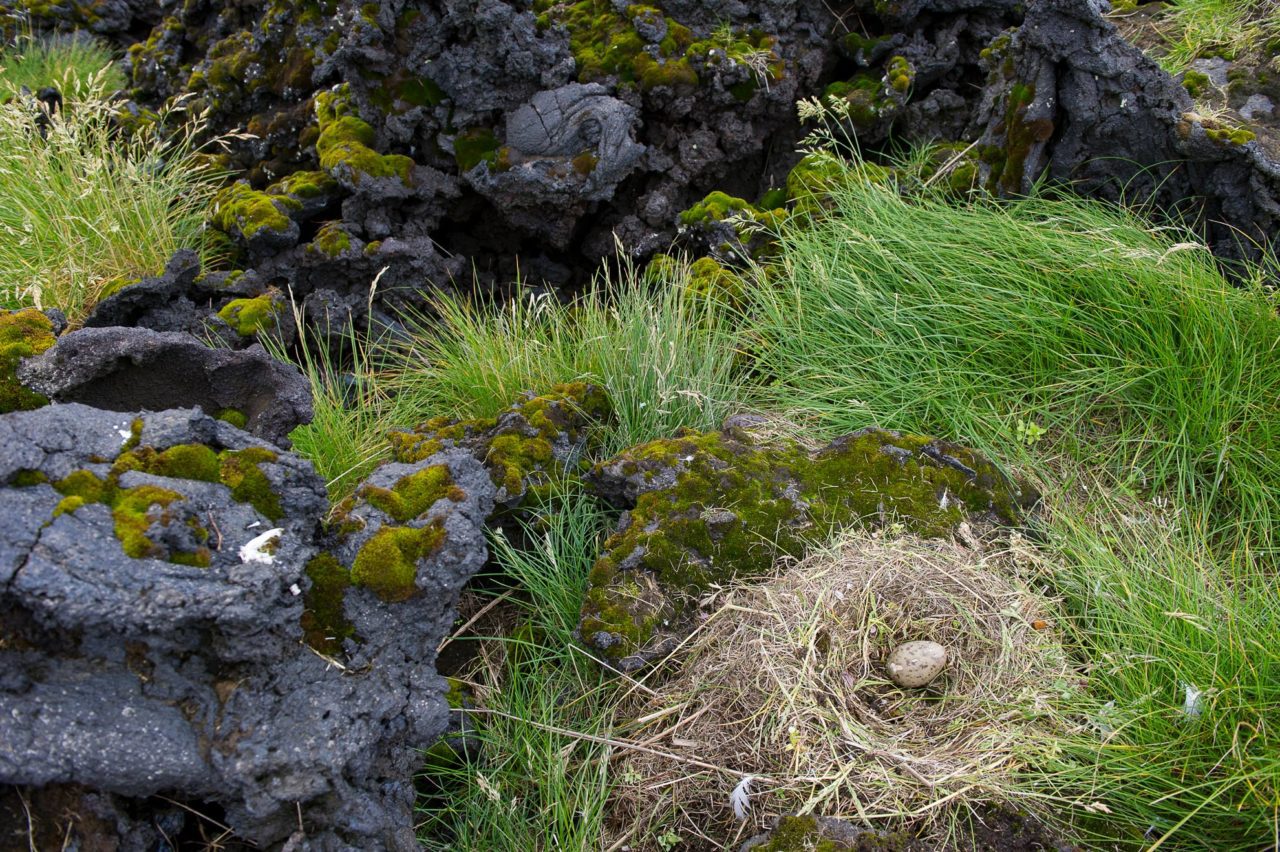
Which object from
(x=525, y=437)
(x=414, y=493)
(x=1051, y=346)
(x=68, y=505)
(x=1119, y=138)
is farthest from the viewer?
(x=1119, y=138)

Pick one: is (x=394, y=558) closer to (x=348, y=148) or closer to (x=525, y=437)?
(x=525, y=437)

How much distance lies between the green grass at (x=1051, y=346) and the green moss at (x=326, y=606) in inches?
73.8

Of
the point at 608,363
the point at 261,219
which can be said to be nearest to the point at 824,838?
the point at 608,363

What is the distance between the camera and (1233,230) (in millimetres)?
3801

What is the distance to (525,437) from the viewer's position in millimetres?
3357

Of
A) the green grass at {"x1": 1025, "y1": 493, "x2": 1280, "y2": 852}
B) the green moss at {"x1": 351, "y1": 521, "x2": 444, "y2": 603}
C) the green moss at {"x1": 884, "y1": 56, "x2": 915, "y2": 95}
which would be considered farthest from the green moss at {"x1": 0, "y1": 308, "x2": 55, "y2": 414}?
the green moss at {"x1": 884, "y1": 56, "x2": 915, "y2": 95}

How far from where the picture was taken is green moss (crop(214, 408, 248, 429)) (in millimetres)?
2824

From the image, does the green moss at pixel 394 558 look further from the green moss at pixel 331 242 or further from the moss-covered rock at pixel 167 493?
the green moss at pixel 331 242

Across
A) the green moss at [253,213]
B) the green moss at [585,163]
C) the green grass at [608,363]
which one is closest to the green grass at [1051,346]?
the green grass at [608,363]

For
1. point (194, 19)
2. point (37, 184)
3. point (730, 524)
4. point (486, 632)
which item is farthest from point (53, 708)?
point (194, 19)

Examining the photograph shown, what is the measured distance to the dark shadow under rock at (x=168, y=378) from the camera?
103 inches

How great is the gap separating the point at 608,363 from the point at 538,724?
1.54m

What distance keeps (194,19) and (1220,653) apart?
6.66m

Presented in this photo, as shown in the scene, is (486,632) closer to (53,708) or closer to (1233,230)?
(53,708)
